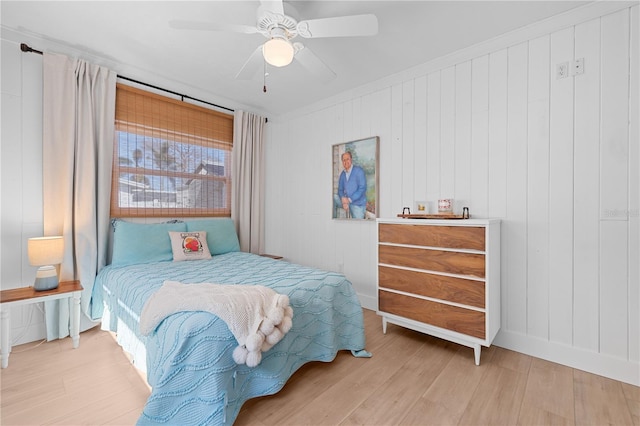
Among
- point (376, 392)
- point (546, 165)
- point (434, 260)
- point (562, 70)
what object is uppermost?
point (562, 70)

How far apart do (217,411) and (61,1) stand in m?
2.78

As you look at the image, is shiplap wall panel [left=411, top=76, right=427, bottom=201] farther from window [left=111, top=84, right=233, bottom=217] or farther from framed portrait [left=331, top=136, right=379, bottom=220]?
window [left=111, top=84, right=233, bottom=217]

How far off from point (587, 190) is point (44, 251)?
12.8 ft

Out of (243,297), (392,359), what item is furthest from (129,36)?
(392,359)

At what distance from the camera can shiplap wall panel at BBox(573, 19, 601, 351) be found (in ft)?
6.25

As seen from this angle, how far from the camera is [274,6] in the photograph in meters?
1.51

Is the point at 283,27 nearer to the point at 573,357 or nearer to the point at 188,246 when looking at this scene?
the point at 188,246

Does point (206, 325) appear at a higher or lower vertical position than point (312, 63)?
lower

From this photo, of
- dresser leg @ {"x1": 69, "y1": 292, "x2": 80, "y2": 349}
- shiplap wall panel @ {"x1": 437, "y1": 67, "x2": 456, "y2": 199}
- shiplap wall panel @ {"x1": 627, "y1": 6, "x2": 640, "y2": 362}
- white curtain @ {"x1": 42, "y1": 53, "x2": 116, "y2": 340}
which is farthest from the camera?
shiplap wall panel @ {"x1": 437, "y1": 67, "x2": 456, "y2": 199}

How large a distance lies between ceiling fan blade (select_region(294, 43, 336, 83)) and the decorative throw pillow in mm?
2014

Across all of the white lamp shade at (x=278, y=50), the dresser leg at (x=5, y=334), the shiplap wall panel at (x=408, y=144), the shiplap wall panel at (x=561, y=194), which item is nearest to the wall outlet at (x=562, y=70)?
the shiplap wall panel at (x=561, y=194)

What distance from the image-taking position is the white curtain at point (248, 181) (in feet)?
12.1

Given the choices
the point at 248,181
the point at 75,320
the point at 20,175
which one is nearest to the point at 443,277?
the point at 248,181

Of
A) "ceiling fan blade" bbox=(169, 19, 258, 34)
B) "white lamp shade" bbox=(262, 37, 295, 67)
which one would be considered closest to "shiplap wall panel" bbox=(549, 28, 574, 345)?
"white lamp shade" bbox=(262, 37, 295, 67)
